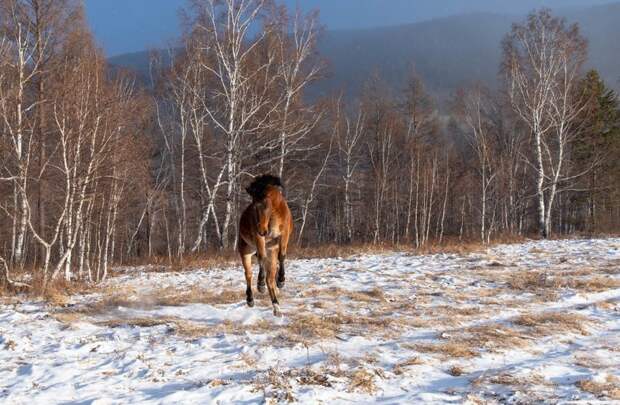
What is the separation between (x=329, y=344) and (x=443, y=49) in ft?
428

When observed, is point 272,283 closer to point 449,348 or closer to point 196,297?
point 196,297

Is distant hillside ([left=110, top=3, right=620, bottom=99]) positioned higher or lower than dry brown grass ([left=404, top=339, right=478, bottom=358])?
higher

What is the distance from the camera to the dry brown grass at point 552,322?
614 centimetres

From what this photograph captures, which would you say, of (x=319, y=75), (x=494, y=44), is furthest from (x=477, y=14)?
(x=319, y=75)

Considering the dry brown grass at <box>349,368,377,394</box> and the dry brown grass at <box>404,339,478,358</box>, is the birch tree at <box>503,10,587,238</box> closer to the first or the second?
the dry brown grass at <box>404,339,478,358</box>

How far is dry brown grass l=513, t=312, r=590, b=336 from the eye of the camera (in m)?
6.14

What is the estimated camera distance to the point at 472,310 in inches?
283

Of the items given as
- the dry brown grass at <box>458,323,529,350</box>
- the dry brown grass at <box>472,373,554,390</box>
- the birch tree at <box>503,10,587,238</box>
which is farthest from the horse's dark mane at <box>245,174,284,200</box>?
the birch tree at <box>503,10,587,238</box>

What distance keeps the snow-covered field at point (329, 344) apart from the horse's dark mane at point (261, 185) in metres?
1.66

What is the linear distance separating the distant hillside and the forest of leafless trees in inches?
1692

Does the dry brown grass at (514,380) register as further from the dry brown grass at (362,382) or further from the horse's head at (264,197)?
the horse's head at (264,197)

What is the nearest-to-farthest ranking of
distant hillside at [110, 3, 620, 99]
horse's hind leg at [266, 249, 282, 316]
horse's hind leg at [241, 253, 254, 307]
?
horse's hind leg at [266, 249, 282, 316], horse's hind leg at [241, 253, 254, 307], distant hillside at [110, 3, 620, 99]

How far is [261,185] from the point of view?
6.52 metres

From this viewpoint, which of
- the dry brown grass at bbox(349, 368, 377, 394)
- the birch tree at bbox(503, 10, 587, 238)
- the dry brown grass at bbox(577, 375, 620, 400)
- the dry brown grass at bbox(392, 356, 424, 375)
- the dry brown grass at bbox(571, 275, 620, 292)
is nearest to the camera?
the dry brown grass at bbox(577, 375, 620, 400)
